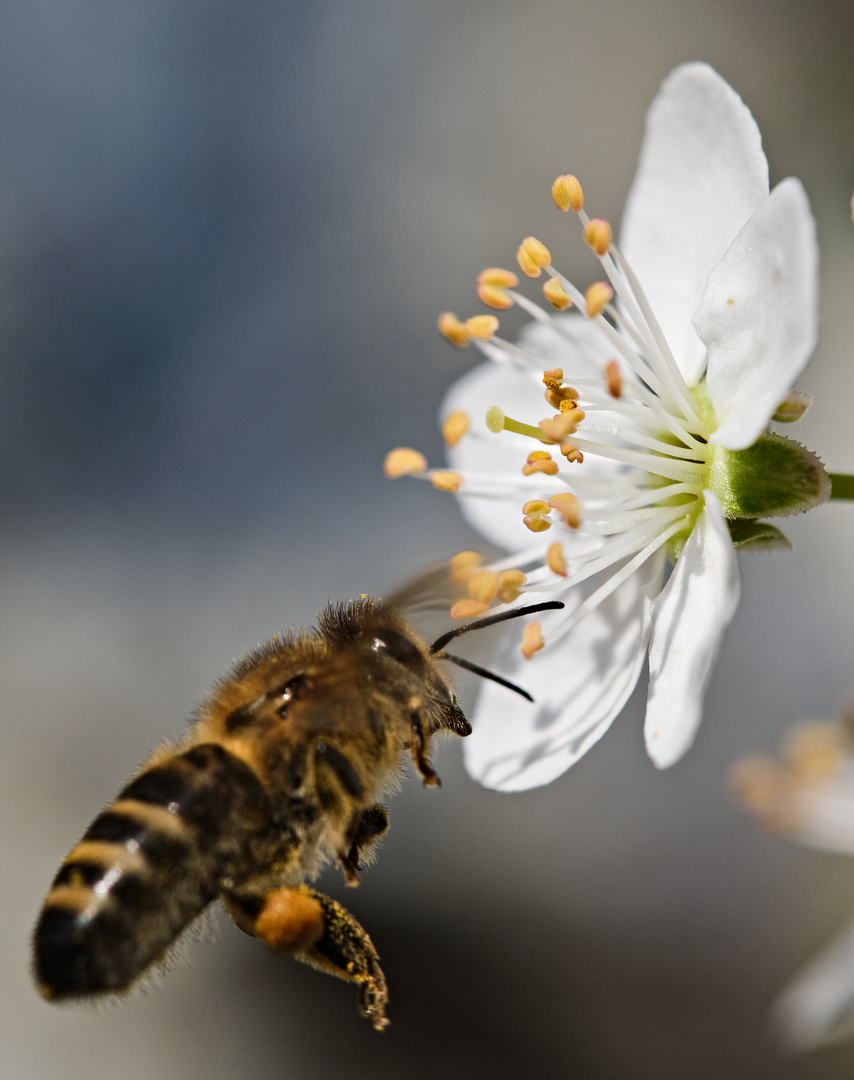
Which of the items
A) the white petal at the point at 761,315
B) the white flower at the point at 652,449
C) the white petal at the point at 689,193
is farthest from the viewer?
the white petal at the point at 689,193

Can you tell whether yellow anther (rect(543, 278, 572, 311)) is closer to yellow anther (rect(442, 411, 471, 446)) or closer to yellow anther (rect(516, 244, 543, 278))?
yellow anther (rect(516, 244, 543, 278))

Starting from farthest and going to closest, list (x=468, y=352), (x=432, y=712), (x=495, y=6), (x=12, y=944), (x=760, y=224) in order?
(x=495, y=6), (x=468, y=352), (x=12, y=944), (x=432, y=712), (x=760, y=224)

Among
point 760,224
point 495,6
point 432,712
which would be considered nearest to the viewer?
point 760,224

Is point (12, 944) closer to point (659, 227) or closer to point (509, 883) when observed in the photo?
point (509, 883)

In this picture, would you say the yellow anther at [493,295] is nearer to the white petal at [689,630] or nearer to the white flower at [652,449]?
the white flower at [652,449]

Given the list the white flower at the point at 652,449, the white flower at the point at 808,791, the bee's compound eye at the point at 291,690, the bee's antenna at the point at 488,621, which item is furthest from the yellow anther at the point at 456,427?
the white flower at the point at 808,791

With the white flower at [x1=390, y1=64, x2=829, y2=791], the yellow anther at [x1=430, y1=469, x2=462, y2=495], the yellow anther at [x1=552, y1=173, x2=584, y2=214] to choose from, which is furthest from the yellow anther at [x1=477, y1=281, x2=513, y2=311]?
the yellow anther at [x1=430, y1=469, x2=462, y2=495]

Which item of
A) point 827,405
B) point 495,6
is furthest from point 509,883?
point 495,6
